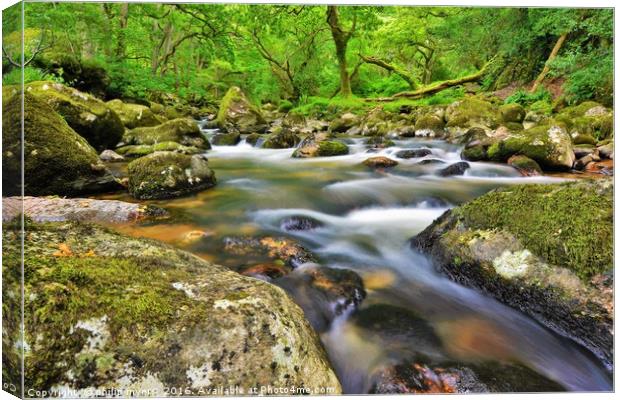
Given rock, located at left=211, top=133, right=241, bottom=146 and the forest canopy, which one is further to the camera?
rock, located at left=211, top=133, right=241, bottom=146

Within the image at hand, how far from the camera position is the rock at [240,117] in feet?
20.4

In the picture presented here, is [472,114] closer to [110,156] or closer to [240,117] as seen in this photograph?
[240,117]

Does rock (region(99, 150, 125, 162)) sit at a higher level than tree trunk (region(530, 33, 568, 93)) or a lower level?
lower

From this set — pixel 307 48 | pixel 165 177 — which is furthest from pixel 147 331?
pixel 307 48

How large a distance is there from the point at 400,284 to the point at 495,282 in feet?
1.64

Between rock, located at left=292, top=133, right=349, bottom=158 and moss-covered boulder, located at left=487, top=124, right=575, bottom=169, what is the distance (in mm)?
1913

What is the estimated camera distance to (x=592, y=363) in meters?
1.56

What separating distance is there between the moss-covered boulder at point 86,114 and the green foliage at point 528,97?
5003 millimetres

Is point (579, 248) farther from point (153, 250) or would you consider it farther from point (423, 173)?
point (423, 173)

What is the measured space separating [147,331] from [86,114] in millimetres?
4771

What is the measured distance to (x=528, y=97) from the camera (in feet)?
12.9

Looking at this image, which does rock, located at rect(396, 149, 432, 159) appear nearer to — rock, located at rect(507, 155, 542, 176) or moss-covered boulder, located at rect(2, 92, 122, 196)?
rock, located at rect(507, 155, 542, 176)

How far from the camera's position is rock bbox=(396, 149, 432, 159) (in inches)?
194

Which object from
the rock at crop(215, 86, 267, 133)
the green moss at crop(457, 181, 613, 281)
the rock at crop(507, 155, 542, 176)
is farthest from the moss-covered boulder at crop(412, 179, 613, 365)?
the rock at crop(215, 86, 267, 133)
